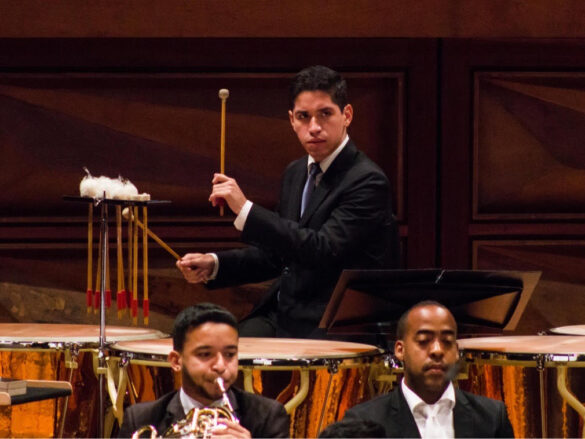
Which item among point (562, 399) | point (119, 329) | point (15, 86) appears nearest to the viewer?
point (562, 399)

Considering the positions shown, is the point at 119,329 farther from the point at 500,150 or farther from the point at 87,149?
the point at 500,150

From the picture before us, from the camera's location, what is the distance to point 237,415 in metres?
3.22

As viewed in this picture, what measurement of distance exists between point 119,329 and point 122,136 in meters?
1.51

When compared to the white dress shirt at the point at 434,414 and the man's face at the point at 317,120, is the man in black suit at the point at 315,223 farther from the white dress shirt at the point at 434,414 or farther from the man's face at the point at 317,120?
the white dress shirt at the point at 434,414

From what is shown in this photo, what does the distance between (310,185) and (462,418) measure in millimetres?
1577

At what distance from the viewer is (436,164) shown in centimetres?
603

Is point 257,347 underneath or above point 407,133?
underneath

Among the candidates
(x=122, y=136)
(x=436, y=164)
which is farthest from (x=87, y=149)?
(x=436, y=164)

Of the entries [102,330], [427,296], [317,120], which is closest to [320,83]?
[317,120]

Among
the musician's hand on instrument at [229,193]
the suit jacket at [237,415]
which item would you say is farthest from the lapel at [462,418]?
the musician's hand on instrument at [229,193]

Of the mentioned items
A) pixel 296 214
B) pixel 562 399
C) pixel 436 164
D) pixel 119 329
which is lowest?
pixel 562 399

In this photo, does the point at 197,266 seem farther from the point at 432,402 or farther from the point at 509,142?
the point at 509,142

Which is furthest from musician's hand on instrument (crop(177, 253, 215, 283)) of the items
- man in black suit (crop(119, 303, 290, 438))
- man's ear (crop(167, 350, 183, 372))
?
man in black suit (crop(119, 303, 290, 438))

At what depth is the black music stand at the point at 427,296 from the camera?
12.7 feet
